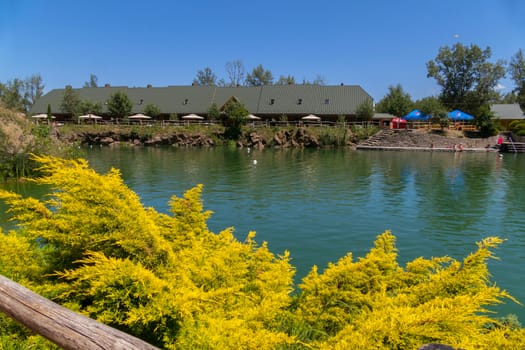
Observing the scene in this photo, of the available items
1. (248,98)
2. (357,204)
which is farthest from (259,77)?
(357,204)

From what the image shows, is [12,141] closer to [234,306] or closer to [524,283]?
[234,306]

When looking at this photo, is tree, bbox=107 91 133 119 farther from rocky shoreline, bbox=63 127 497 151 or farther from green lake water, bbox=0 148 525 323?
green lake water, bbox=0 148 525 323

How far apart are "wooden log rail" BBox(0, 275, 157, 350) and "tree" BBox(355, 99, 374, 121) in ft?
174

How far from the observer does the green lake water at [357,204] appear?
11.0 meters

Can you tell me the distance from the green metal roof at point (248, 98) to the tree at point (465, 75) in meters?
21.0

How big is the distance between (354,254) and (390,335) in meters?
8.05

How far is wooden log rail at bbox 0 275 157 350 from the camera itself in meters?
2.20

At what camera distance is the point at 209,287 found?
3824 millimetres

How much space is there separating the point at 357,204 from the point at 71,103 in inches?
2249

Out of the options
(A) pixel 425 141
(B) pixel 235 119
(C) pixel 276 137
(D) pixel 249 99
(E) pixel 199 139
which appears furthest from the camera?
(D) pixel 249 99

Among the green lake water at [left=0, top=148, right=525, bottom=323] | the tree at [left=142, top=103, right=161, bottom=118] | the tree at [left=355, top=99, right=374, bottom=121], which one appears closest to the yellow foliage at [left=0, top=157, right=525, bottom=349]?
the green lake water at [left=0, top=148, right=525, bottom=323]

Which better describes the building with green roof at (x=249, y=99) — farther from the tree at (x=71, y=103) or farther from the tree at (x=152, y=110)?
the tree at (x=71, y=103)

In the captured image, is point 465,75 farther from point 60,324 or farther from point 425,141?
point 60,324

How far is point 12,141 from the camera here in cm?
1867
